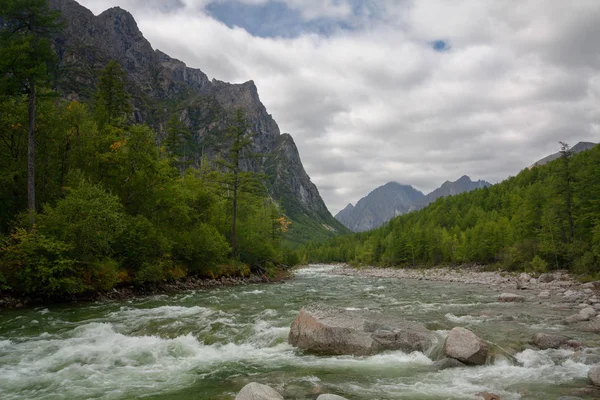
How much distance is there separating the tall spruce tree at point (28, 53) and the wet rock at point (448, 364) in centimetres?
2530

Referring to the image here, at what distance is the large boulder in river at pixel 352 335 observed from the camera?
42.9ft

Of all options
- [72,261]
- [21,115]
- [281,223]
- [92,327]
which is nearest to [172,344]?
[92,327]

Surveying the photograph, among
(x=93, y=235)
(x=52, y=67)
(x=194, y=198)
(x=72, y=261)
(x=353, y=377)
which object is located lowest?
(x=353, y=377)

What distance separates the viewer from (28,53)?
24781mm

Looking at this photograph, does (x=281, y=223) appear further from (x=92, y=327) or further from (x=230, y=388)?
(x=230, y=388)

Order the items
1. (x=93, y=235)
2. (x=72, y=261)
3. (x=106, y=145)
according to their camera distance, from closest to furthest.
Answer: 1. (x=72, y=261)
2. (x=93, y=235)
3. (x=106, y=145)

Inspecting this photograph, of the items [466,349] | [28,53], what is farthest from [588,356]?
[28,53]

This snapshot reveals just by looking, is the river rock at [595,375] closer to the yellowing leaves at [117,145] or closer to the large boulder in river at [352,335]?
the large boulder in river at [352,335]

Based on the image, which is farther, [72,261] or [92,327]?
[72,261]

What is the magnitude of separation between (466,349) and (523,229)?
65.2 m

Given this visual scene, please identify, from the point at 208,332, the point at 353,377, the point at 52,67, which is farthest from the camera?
the point at 52,67

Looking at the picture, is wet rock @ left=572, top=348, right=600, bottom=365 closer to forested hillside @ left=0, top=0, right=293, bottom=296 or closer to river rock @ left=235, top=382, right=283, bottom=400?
river rock @ left=235, top=382, right=283, bottom=400

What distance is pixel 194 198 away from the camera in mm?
46562

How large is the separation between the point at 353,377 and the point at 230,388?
3577mm
